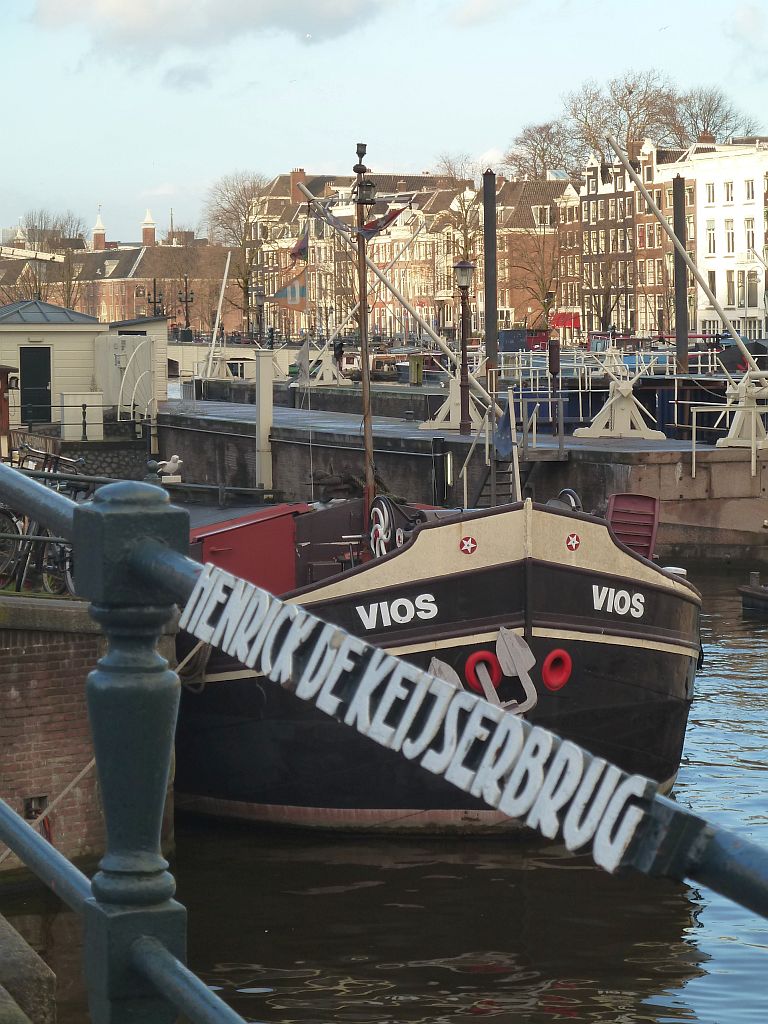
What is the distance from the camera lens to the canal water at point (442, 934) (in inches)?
362

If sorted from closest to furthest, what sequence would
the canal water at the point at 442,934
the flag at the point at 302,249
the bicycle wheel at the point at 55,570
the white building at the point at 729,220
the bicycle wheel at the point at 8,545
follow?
the canal water at the point at 442,934 → the bicycle wheel at the point at 55,570 → the bicycle wheel at the point at 8,545 → the flag at the point at 302,249 → the white building at the point at 729,220

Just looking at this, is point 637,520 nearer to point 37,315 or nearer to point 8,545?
point 8,545

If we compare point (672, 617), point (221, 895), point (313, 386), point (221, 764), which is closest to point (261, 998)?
point (221, 895)

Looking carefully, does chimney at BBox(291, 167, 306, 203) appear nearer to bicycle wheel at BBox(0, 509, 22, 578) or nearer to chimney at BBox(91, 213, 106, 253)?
chimney at BBox(91, 213, 106, 253)

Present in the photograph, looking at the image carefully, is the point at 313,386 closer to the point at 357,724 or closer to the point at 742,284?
the point at 742,284

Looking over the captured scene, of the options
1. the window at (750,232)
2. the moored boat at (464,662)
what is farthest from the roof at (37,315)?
the window at (750,232)

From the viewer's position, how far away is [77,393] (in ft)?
127

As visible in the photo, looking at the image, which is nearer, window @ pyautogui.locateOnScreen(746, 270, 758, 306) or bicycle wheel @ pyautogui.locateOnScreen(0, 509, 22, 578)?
bicycle wheel @ pyautogui.locateOnScreen(0, 509, 22, 578)

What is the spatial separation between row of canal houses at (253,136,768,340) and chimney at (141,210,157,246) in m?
86.7

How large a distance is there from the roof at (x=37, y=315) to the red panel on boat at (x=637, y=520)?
2670 cm

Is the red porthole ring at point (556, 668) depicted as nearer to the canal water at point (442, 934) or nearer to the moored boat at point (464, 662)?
the moored boat at point (464, 662)

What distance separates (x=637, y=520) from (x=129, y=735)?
45.0 feet

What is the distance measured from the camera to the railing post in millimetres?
1823

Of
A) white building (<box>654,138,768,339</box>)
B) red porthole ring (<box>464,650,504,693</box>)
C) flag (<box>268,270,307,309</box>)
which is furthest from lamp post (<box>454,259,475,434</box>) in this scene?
white building (<box>654,138,768,339</box>)
